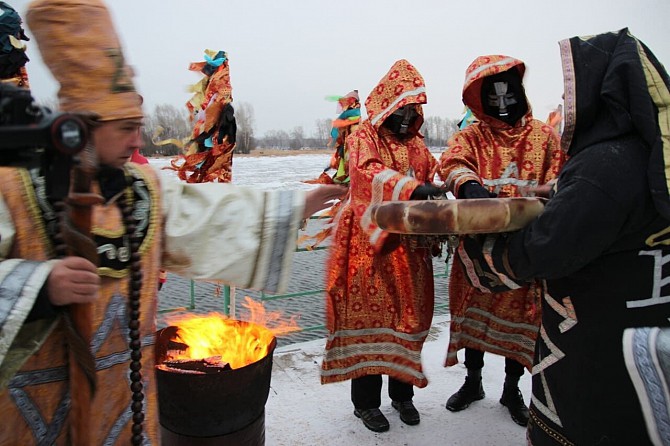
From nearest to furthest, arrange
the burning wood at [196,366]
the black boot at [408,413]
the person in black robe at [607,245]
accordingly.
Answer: the person in black robe at [607,245] → the burning wood at [196,366] → the black boot at [408,413]

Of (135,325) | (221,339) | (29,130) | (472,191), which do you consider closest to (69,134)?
(29,130)

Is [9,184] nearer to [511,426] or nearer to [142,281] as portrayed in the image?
[142,281]

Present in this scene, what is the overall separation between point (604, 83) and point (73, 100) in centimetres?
182

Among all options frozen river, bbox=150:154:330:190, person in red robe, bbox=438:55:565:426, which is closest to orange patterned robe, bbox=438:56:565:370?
person in red robe, bbox=438:55:565:426

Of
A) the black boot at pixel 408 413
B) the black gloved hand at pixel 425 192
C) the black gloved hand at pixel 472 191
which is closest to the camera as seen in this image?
the black gloved hand at pixel 425 192

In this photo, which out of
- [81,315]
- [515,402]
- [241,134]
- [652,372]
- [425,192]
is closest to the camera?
[81,315]

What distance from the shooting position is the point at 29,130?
114 centimetres

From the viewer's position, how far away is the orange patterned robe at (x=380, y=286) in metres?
3.30

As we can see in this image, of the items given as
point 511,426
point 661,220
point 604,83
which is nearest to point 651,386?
point 661,220

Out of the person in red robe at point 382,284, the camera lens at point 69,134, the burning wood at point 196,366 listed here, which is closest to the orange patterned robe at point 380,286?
the person in red robe at point 382,284

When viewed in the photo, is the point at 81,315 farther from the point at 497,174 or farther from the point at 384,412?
the point at 384,412

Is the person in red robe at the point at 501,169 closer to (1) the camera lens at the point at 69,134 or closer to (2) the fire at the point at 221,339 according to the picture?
(2) the fire at the point at 221,339

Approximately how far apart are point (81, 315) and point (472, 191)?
7.03ft

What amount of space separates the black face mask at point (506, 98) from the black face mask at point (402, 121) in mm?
487
